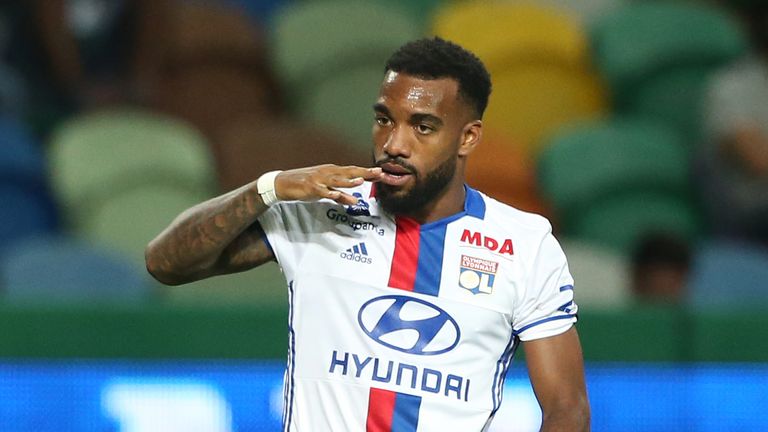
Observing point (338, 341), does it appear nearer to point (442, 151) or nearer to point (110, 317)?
point (442, 151)

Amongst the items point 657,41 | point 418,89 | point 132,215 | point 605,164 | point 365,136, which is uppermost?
point 657,41

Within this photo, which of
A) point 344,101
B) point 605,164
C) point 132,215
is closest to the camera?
point 132,215

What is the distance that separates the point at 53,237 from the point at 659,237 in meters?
2.99

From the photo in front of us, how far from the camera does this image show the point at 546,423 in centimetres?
311

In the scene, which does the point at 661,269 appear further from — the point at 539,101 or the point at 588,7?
the point at 588,7

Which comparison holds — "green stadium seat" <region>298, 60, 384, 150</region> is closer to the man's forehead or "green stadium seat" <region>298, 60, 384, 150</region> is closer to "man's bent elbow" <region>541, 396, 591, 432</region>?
the man's forehead

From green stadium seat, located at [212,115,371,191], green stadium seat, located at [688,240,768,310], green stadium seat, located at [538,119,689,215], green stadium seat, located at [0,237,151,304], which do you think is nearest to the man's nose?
green stadium seat, located at [0,237,151,304]

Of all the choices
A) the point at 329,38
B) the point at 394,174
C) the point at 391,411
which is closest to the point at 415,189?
the point at 394,174

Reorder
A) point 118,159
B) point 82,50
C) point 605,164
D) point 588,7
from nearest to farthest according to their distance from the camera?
1. point 118,159
2. point 605,164
3. point 82,50
4. point 588,7

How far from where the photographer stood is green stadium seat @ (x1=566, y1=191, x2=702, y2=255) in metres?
7.06

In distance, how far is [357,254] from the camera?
10.6 ft

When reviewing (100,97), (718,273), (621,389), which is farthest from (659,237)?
(100,97)

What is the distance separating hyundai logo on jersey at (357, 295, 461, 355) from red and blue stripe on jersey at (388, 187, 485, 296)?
1.7 inches

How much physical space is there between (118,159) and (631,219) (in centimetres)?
279
